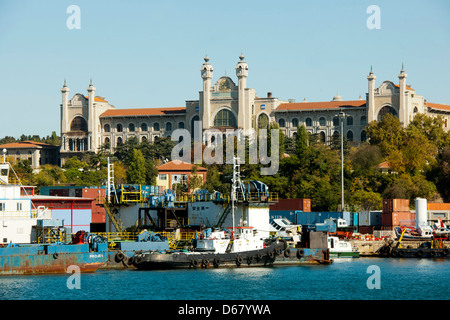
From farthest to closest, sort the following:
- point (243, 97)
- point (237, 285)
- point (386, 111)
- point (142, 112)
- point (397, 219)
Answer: point (142, 112), point (243, 97), point (386, 111), point (397, 219), point (237, 285)

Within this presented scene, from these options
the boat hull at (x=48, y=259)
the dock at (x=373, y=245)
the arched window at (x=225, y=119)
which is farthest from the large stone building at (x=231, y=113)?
the boat hull at (x=48, y=259)

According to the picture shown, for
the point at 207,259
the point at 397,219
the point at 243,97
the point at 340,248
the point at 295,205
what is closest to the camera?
the point at 207,259

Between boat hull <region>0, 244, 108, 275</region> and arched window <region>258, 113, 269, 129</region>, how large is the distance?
108 meters

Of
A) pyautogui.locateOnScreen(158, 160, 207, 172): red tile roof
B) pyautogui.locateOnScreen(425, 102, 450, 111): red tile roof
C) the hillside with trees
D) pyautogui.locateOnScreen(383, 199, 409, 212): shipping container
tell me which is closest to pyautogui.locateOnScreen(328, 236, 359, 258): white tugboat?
pyautogui.locateOnScreen(383, 199, 409, 212): shipping container

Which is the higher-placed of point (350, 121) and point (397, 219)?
point (350, 121)

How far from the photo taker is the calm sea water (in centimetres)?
5378

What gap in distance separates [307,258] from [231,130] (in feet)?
352

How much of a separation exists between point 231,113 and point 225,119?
178 cm

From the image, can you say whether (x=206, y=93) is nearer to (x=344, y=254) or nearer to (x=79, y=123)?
(x=79, y=123)

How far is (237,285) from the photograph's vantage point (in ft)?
190

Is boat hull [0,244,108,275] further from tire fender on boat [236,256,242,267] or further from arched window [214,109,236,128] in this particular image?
arched window [214,109,236,128]

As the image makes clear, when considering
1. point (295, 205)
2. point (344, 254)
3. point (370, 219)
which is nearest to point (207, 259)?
point (344, 254)
